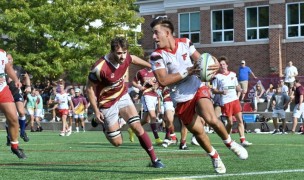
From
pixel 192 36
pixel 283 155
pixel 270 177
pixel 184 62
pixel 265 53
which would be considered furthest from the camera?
pixel 192 36

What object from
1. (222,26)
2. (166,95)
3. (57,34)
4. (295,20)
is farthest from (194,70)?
(222,26)

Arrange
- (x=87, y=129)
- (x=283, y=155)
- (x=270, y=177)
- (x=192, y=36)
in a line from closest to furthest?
(x=270, y=177), (x=283, y=155), (x=87, y=129), (x=192, y=36)

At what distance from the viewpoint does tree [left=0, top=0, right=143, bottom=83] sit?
4956cm

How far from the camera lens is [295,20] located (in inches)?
1853

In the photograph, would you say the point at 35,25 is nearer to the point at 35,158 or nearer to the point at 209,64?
the point at 35,158

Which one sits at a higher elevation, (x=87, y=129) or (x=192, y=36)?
(x=192, y=36)

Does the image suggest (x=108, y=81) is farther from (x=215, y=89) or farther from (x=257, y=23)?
(x=257, y=23)

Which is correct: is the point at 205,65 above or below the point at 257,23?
below

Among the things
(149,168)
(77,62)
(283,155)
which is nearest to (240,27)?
(77,62)

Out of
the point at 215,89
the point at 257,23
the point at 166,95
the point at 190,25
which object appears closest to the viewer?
the point at 215,89

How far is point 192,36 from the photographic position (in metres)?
52.5

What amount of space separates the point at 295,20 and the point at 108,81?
35365 millimetres

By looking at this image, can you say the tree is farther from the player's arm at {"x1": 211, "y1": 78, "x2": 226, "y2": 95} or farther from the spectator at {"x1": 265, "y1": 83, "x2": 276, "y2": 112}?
the player's arm at {"x1": 211, "y1": 78, "x2": 226, "y2": 95}

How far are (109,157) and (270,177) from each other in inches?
221
